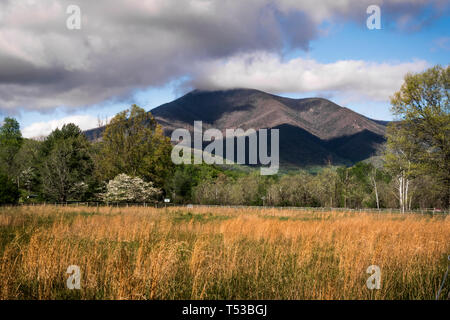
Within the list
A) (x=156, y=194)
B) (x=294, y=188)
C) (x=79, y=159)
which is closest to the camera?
(x=156, y=194)

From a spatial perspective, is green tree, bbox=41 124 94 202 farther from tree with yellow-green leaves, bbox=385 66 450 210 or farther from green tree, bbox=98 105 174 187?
tree with yellow-green leaves, bbox=385 66 450 210

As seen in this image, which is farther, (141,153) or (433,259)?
(141,153)

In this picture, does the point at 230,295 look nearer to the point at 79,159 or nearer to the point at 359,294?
the point at 359,294

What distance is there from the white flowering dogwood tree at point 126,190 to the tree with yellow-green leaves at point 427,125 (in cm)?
2492

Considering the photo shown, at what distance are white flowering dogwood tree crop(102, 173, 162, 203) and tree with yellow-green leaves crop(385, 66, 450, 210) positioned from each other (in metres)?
24.9

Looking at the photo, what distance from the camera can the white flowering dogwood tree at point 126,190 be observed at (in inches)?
1257

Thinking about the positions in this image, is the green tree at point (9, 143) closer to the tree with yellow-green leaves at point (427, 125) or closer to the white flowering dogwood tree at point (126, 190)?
the white flowering dogwood tree at point (126, 190)

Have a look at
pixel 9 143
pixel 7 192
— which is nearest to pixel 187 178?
pixel 7 192

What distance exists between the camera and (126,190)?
32.1m

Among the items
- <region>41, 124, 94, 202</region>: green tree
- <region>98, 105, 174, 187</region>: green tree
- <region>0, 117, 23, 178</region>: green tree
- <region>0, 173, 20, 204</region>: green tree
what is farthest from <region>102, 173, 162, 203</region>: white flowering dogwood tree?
<region>0, 117, 23, 178</region>: green tree

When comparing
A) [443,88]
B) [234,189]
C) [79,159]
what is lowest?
[234,189]
